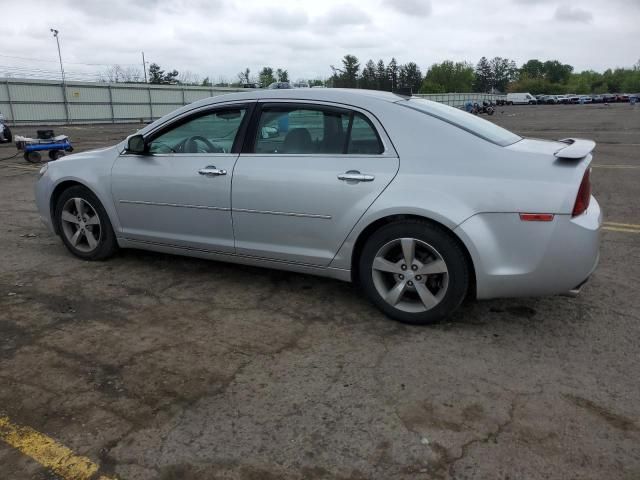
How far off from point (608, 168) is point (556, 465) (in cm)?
1009

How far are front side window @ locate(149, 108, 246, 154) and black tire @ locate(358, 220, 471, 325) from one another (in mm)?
1449

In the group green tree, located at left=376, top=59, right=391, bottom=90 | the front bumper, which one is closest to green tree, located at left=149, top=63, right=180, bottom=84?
green tree, located at left=376, top=59, right=391, bottom=90

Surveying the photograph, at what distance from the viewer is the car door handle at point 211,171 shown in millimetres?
4125

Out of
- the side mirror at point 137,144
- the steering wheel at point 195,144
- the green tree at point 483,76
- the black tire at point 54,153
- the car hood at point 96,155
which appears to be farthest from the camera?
the green tree at point 483,76

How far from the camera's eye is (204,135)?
4.45 meters

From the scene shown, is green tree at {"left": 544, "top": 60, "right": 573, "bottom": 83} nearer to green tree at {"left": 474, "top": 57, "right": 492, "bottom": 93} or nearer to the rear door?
green tree at {"left": 474, "top": 57, "right": 492, "bottom": 93}

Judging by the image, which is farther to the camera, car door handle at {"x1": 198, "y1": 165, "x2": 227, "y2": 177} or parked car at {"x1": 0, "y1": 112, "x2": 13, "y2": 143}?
parked car at {"x1": 0, "y1": 112, "x2": 13, "y2": 143}

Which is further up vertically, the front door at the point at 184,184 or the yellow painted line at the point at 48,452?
the front door at the point at 184,184

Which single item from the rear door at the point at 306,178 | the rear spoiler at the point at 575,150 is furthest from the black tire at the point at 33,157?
the rear spoiler at the point at 575,150

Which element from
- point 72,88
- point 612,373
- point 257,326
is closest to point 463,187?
point 612,373

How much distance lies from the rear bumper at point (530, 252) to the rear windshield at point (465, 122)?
2.17ft

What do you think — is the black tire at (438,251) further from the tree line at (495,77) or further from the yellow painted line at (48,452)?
the tree line at (495,77)

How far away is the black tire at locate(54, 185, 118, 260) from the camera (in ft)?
16.0

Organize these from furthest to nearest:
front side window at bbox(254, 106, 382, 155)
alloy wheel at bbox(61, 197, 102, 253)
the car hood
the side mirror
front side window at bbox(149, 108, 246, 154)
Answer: alloy wheel at bbox(61, 197, 102, 253)
the car hood
the side mirror
front side window at bbox(149, 108, 246, 154)
front side window at bbox(254, 106, 382, 155)
